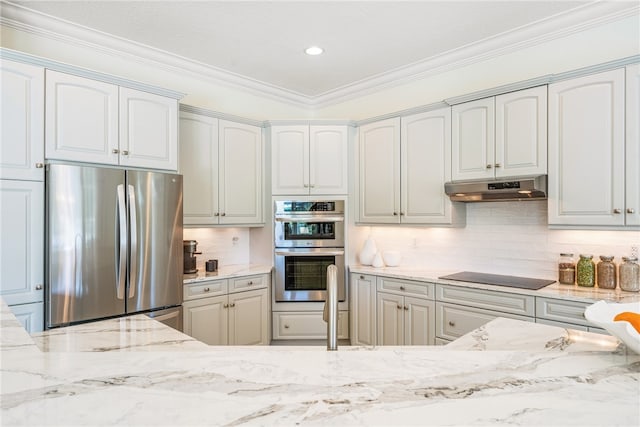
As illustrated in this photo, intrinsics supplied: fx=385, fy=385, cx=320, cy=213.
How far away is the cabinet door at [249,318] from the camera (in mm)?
3428

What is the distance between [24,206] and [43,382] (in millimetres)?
1973

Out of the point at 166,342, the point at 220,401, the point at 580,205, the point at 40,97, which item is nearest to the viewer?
the point at 220,401

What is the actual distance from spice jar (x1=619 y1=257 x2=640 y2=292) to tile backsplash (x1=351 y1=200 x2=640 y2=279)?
0.41 ft

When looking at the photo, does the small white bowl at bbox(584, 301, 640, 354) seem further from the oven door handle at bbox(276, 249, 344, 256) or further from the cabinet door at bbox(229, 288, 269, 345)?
the cabinet door at bbox(229, 288, 269, 345)

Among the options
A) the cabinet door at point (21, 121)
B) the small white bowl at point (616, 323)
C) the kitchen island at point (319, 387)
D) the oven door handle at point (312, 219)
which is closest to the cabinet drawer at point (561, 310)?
the small white bowl at point (616, 323)

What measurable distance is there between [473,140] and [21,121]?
10.2ft

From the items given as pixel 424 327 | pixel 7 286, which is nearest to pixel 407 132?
pixel 424 327

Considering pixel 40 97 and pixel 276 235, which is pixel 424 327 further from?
pixel 40 97

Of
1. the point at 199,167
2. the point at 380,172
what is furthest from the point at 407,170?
the point at 199,167

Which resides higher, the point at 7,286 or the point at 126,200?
the point at 126,200

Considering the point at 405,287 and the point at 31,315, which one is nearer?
the point at 31,315

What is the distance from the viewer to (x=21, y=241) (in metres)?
2.24

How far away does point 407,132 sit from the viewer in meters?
3.55

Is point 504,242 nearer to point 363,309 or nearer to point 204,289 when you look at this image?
point 363,309
